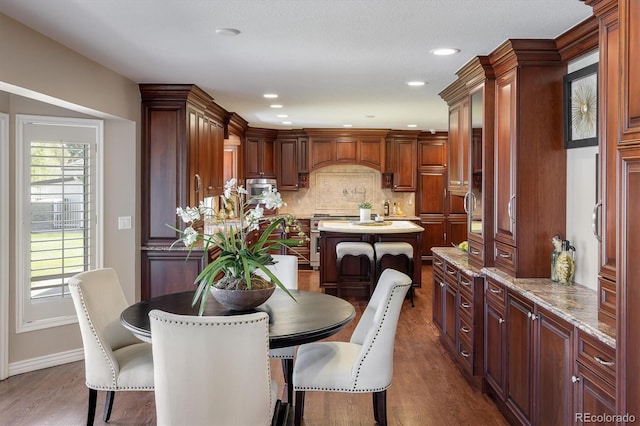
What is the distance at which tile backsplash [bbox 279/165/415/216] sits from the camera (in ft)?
32.2

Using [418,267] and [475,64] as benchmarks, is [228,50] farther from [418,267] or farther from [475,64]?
[418,267]

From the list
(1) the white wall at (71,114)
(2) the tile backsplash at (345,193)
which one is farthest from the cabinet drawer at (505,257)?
(2) the tile backsplash at (345,193)

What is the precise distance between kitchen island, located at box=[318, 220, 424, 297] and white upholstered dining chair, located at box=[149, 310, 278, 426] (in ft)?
15.1

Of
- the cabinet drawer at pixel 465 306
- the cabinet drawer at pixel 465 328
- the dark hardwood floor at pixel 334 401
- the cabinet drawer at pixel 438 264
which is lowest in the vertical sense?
the dark hardwood floor at pixel 334 401

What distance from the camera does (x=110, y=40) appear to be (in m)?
3.47

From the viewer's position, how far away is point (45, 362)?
429 cm

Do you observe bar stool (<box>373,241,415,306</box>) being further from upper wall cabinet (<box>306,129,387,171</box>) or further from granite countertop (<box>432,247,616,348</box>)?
upper wall cabinet (<box>306,129,387,171</box>)

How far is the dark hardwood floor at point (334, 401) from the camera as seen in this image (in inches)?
131

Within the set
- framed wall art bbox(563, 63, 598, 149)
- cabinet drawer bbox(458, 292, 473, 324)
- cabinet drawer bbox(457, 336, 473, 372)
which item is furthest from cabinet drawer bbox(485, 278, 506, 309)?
framed wall art bbox(563, 63, 598, 149)

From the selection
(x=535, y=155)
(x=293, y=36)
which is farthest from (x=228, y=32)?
(x=535, y=155)

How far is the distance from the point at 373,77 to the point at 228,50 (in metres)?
1.43

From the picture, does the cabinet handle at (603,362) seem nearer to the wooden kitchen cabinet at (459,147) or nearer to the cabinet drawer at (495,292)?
the cabinet drawer at (495,292)

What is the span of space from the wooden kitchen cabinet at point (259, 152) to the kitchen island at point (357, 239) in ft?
8.05

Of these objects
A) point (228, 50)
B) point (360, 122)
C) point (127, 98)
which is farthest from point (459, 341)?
point (360, 122)
